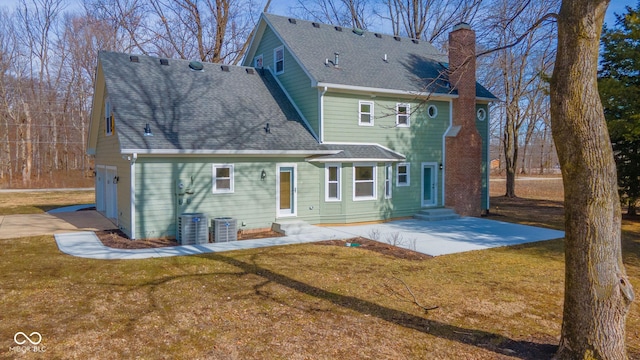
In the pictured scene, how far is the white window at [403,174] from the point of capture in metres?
17.6

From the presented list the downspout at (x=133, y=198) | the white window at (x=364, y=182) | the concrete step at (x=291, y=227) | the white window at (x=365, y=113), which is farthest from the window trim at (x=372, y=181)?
the downspout at (x=133, y=198)

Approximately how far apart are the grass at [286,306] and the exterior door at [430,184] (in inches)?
283

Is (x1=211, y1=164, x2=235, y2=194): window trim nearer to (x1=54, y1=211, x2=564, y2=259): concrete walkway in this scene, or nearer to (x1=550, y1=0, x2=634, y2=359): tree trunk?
(x1=54, y1=211, x2=564, y2=259): concrete walkway

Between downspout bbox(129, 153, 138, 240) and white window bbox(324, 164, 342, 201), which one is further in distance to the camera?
white window bbox(324, 164, 342, 201)

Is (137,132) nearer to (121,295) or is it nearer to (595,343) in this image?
(121,295)

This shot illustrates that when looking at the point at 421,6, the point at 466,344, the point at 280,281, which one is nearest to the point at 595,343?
the point at 466,344

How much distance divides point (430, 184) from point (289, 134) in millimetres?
6490

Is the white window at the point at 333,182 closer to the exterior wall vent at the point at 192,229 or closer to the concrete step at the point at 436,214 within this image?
the concrete step at the point at 436,214

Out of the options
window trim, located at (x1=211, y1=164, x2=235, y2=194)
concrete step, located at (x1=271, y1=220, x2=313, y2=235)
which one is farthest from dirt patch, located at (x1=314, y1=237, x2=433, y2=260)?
window trim, located at (x1=211, y1=164, x2=235, y2=194)

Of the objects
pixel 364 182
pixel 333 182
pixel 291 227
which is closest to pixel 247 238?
pixel 291 227

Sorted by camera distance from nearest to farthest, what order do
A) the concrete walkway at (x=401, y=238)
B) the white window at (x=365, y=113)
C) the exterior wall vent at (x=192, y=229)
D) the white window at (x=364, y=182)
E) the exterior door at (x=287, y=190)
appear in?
the concrete walkway at (x=401, y=238)
the exterior wall vent at (x=192, y=229)
the exterior door at (x=287, y=190)
the white window at (x=364, y=182)
the white window at (x=365, y=113)

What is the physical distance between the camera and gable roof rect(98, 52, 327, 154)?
1334cm

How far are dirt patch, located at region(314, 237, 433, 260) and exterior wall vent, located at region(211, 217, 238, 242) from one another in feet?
8.15

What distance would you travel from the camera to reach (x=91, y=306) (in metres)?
7.13
